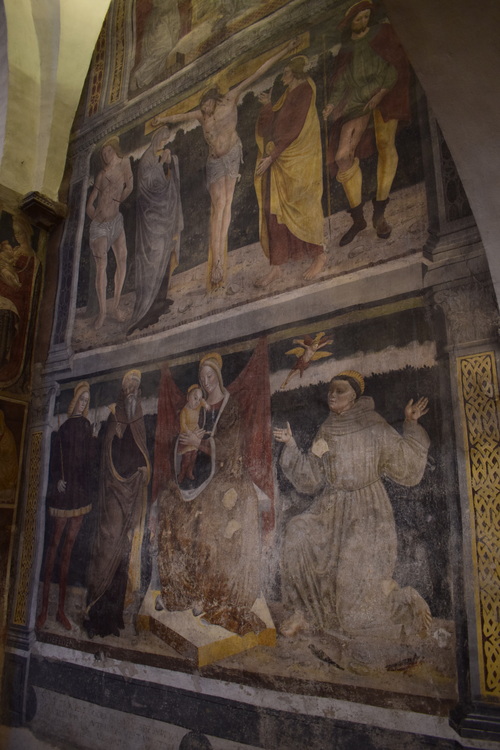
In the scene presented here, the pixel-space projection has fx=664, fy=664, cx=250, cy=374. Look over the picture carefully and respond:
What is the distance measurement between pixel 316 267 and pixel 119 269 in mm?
2329

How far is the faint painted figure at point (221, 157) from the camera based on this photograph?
17.9ft

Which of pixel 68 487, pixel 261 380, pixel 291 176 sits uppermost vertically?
pixel 291 176

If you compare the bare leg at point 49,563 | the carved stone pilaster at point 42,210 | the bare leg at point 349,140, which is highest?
the carved stone pilaster at point 42,210

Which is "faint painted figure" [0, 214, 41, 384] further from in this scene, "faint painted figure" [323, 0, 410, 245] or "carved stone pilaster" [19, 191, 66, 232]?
"faint painted figure" [323, 0, 410, 245]

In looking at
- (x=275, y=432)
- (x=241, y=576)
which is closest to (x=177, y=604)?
(x=241, y=576)

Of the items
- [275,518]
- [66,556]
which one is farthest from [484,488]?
[66,556]

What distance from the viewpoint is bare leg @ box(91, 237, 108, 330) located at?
6.29 meters

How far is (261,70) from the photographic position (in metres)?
5.62

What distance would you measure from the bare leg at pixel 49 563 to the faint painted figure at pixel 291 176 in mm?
2862

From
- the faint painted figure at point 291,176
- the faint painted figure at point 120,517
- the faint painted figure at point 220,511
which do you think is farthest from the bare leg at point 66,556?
the faint painted figure at point 291,176

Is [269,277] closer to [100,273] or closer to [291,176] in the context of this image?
[291,176]

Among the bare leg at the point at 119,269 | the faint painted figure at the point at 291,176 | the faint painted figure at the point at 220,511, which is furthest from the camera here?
the bare leg at the point at 119,269

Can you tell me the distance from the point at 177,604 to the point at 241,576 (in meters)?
0.65

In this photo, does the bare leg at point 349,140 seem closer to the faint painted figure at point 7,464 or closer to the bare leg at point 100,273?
the bare leg at point 100,273
